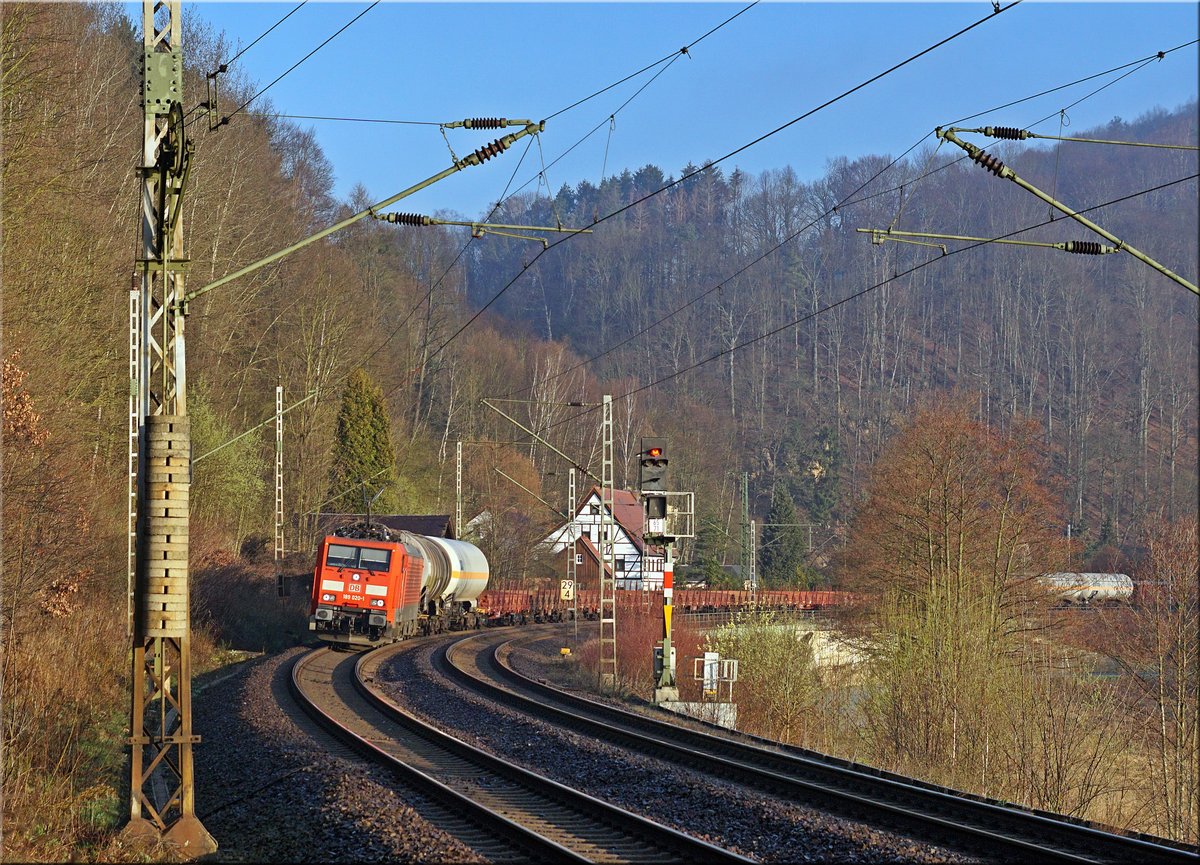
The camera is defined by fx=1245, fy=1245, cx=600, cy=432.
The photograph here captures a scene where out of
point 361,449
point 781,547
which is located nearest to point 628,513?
point 781,547

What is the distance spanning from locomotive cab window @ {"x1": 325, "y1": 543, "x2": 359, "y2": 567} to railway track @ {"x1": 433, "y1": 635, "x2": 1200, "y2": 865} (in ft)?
32.4

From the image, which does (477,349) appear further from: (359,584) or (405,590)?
(359,584)

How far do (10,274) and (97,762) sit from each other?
10.3m

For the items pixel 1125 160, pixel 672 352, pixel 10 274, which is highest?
pixel 1125 160

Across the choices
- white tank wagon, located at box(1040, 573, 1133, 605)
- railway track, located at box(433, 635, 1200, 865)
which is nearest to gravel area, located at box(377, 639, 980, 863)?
railway track, located at box(433, 635, 1200, 865)

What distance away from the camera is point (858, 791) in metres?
14.0

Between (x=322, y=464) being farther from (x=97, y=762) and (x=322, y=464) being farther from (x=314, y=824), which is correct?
(x=314, y=824)

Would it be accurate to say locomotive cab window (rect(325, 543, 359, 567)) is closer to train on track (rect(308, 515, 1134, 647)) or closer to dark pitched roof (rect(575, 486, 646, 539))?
train on track (rect(308, 515, 1134, 647))

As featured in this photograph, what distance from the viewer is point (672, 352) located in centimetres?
11381

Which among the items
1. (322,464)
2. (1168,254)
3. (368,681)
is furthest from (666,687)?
(1168,254)

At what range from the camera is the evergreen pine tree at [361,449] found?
56656 mm

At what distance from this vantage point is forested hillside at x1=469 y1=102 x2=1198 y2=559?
93.1 metres

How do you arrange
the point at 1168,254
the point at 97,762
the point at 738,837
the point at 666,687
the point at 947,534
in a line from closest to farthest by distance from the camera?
the point at 738,837
the point at 97,762
the point at 666,687
the point at 947,534
the point at 1168,254

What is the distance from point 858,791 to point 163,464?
828 cm
